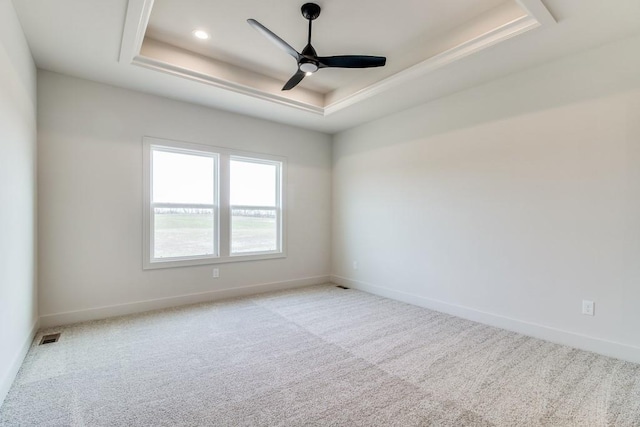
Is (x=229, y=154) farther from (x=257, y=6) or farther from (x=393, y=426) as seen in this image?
(x=393, y=426)

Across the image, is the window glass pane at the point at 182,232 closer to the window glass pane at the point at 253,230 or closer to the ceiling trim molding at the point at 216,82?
the window glass pane at the point at 253,230

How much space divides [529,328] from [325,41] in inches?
141

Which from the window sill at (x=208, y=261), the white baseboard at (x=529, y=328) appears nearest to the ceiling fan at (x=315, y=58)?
the window sill at (x=208, y=261)

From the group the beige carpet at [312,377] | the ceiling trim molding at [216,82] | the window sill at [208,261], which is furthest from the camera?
the window sill at [208,261]

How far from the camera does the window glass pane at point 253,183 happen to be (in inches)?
181

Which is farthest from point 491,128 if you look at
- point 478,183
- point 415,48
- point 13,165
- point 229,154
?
point 13,165

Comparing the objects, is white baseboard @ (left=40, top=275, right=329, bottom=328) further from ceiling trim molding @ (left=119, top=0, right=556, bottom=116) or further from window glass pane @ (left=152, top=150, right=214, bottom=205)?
ceiling trim molding @ (left=119, top=0, right=556, bottom=116)

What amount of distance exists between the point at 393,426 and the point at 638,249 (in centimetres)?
250

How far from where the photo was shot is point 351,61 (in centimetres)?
275

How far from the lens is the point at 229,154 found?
4.46 metres

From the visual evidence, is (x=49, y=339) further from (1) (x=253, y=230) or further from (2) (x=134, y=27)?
(2) (x=134, y=27)

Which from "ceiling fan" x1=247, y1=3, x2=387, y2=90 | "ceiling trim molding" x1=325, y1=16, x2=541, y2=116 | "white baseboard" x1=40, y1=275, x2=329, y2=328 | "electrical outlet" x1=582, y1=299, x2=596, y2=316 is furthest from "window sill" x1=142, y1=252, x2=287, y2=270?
"electrical outlet" x1=582, y1=299, x2=596, y2=316

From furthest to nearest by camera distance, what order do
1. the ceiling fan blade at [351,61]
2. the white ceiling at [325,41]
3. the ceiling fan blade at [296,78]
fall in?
the ceiling fan blade at [296,78], the ceiling fan blade at [351,61], the white ceiling at [325,41]

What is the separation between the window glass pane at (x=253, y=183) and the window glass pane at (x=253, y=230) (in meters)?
0.15
